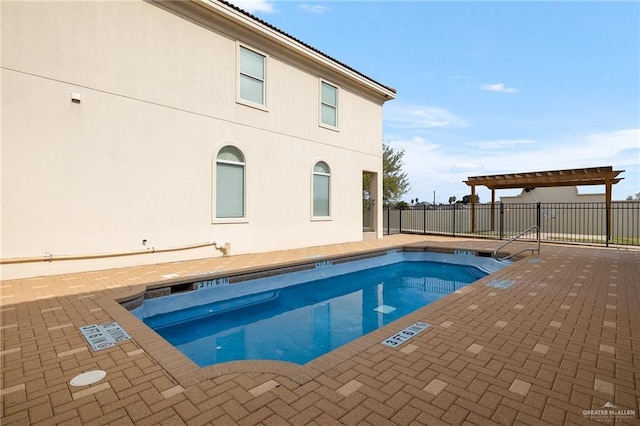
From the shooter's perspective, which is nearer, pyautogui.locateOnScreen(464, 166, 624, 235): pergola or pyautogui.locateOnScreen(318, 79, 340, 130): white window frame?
pyautogui.locateOnScreen(318, 79, 340, 130): white window frame

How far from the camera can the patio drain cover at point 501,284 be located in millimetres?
5633

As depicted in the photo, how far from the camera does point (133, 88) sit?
22.2 feet

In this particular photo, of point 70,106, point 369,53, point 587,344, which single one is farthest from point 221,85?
point 587,344

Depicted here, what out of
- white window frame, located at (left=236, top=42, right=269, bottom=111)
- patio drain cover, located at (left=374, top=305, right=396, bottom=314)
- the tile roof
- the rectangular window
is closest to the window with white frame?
white window frame, located at (left=236, top=42, right=269, bottom=111)

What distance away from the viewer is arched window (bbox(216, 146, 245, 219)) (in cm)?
833

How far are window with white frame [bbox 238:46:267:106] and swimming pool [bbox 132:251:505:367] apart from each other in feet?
17.3

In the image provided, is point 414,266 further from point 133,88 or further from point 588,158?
point 588,158

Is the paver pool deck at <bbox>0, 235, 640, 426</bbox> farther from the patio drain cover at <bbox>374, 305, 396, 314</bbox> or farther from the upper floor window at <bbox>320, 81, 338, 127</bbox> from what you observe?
the upper floor window at <bbox>320, 81, 338, 127</bbox>

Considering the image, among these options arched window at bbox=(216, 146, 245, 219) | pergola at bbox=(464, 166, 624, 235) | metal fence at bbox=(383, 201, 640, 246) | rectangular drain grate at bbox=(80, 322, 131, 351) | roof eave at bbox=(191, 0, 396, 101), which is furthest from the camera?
metal fence at bbox=(383, 201, 640, 246)

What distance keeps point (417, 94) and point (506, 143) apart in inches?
524

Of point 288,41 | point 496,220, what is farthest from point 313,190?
point 496,220

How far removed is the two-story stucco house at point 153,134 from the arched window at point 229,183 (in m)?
0.04
